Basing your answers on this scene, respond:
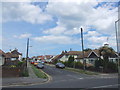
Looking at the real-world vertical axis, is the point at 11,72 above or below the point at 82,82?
above

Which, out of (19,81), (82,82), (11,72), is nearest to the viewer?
(82,82)

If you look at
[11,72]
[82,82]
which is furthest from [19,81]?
[82,82]

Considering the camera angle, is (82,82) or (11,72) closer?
(82,82)

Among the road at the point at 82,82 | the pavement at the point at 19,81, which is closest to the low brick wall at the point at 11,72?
the pavement at the point at 19,81

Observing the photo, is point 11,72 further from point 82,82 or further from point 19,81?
point 82,82

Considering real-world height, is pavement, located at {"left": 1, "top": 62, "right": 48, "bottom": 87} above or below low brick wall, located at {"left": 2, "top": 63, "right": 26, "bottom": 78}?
below

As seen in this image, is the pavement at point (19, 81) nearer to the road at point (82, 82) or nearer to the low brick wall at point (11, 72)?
the road at point (82, 82)

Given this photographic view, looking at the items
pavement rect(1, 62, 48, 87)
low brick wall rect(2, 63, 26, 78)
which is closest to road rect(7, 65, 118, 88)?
pavement rect(1, 62, 48, 87)

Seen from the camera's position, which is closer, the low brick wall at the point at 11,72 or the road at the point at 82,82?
the road at the point at 82,82

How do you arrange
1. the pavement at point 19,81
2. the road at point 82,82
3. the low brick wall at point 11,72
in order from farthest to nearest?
the low brick wall at point 11,72, the pavement at point 19,81, the road at point 82,82

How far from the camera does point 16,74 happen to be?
18.3 metres

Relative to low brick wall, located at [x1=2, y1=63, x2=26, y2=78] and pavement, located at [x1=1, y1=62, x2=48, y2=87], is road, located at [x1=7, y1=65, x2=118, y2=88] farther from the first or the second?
low brick wall, located at [x1=2, y1=63, x2=26, y2=78]

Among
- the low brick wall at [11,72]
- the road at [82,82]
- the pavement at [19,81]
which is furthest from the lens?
the low brick wall at [11,72]

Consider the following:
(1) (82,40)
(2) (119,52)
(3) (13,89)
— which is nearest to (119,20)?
(2) (119,52)
